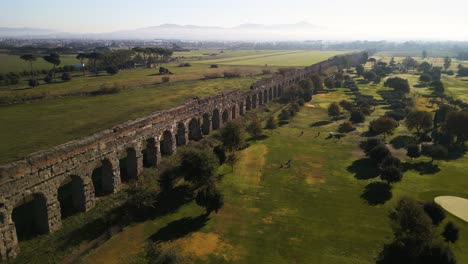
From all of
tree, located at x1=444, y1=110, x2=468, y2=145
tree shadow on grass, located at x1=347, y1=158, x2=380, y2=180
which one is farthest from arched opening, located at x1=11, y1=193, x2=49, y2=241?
tree, located at x1=444, y1=110, x2=468, y2=145

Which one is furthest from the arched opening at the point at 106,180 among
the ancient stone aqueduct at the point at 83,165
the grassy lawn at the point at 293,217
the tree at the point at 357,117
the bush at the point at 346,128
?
the tree at the point at 357,117

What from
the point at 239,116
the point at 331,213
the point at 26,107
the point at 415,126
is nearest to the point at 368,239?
the point at 331,213

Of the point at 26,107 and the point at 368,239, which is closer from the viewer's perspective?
the point at 368,239

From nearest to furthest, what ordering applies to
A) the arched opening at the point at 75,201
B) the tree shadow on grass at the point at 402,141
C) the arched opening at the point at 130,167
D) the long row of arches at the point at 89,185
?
the long row of arches at the point at 89,185 → the arched opening at the point at 75,201 → the arched opening at the point at 130,167 → the tree shadow on grass at the point at 402,141

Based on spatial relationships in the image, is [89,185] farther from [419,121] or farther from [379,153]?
[419,121]

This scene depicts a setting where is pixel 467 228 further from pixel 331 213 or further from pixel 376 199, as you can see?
pixel 331 213

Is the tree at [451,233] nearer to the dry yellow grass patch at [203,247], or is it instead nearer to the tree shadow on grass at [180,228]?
the dry yellow grass patch at [203,247]
